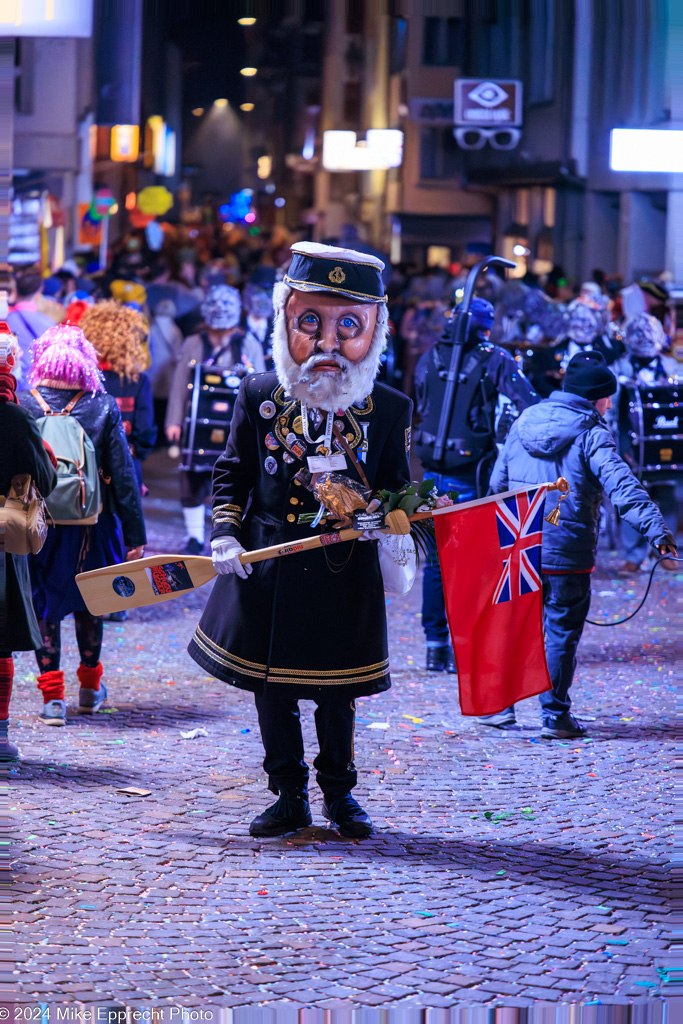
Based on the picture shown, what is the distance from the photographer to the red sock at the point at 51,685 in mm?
6625

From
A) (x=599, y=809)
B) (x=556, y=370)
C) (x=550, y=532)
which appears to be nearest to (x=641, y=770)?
(x=599, y=809)

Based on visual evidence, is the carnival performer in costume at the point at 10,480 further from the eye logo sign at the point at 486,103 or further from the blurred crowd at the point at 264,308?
the eye logo sign at the point at 486,103

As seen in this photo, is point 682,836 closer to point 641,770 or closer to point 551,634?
point 641,770

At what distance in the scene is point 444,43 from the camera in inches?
1106

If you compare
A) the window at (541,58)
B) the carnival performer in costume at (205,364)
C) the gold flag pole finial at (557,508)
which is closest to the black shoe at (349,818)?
the gold flag pole finial at (557,508)

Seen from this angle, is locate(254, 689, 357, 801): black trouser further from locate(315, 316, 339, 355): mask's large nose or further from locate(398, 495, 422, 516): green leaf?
locate(315, 316, 339, 355): mask's large nose

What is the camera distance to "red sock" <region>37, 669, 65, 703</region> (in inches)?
261

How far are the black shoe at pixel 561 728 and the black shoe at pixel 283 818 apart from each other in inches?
74.5

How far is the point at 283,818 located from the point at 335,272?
2.08 metres

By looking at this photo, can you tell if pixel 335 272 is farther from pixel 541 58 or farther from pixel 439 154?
pixel 439 154

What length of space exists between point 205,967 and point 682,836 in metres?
2.18

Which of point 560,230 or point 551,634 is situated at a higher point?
point 560,230

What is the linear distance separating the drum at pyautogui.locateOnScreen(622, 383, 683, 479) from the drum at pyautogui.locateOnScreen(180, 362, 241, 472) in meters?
3.19

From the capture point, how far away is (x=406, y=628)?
357 inches
